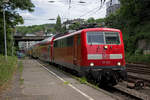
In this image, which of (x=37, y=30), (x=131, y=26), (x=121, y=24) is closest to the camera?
(x=131, y=26)

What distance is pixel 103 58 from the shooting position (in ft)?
35.2

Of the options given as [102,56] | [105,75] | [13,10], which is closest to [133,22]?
[13,10]

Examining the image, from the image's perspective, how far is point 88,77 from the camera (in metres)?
10.8

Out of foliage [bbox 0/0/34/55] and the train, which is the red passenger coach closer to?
the train

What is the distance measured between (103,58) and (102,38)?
1087 mm

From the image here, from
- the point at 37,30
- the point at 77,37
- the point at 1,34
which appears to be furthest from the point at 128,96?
the point at 37,30

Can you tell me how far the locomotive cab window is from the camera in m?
11.0

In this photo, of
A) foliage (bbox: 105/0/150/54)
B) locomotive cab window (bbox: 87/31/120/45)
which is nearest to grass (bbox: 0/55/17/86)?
locomotive cab window (bbox: 87/31/120/45)

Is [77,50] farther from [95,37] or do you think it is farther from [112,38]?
[112,38]

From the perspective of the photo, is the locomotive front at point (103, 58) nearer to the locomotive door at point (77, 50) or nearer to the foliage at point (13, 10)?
the locomotive door at point (77, 50)

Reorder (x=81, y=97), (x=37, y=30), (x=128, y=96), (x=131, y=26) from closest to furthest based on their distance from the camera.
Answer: (x=81, y=97)
(x=128, y=96)
(x=131, y=26)
(x=37, y=30)

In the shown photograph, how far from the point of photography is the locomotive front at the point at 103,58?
10.5 metres

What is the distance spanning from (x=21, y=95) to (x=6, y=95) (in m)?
0.55

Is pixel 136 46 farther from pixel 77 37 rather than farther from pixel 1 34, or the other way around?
pixel 77 37
